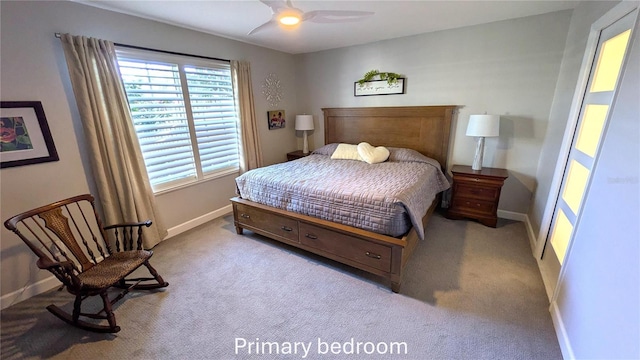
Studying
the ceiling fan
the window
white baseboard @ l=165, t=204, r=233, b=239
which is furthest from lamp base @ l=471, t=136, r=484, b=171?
white baseboard @ l=165, t=204, r=233, b=239

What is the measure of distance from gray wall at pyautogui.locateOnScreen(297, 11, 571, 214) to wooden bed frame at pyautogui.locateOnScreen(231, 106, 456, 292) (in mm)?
167

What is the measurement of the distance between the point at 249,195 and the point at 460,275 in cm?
223

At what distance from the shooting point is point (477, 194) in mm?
3053

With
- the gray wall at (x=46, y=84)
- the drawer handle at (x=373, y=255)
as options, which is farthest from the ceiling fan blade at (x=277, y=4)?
the drawer handle at (x=373, y=255)

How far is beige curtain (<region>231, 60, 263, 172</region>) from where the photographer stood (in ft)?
11.5

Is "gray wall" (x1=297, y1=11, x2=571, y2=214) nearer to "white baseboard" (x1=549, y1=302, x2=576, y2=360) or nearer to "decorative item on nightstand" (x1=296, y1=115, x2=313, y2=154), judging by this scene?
"decorative item on nightstand" (x1=296, y1=115, x2=313, y2=154)

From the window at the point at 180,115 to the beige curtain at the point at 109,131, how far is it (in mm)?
151

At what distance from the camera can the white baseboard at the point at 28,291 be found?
2.01 m

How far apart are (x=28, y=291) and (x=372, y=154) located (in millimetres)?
3641

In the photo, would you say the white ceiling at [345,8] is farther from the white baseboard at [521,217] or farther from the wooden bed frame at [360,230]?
the white baseboard at [521,217]

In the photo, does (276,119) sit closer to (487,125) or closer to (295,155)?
(295,155)

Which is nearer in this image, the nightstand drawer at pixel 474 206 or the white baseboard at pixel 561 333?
the white baseboard at pixel 561 333

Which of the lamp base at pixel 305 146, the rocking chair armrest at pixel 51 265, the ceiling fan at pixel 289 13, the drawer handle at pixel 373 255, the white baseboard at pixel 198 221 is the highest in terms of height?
the ceiling fan at pixel 289 13

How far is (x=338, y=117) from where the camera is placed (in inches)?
169
